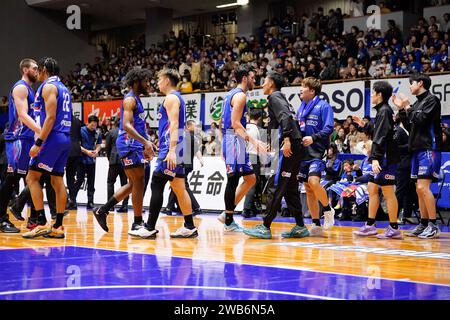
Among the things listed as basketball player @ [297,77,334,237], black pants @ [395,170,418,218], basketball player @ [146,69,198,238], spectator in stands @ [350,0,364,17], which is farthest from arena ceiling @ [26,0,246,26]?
basketball player @ [146,69,198,238]

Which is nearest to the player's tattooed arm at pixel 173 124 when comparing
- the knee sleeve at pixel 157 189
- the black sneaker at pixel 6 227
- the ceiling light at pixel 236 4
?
the knee sleeve at pixel 157 189

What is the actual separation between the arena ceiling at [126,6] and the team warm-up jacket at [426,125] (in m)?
21.2

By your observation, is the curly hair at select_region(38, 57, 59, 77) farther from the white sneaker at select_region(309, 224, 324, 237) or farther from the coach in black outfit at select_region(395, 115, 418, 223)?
the coach in black outfit at select_region(395, 115, 418, 223)

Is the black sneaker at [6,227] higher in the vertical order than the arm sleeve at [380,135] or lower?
lower

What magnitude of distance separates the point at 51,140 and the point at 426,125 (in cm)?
486

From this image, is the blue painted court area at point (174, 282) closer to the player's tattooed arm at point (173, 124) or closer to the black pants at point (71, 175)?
the player's tattooed arm at point (173, 124)

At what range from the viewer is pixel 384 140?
861 cm

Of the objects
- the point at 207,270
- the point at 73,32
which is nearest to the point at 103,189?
the point at 207,270

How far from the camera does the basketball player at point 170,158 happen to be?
313 inches

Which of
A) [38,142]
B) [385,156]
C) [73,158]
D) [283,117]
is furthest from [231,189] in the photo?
[73,158]

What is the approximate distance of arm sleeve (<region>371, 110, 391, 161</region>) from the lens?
28.1 ft

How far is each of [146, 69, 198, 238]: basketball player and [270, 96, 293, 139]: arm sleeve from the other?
115 cm

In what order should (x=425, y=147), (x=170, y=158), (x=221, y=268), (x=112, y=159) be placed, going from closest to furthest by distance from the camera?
(x=221, y=268), (x=170, y=158), (x=425, y=147), (x=112, y=159)

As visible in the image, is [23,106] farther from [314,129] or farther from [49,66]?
[314,129]
